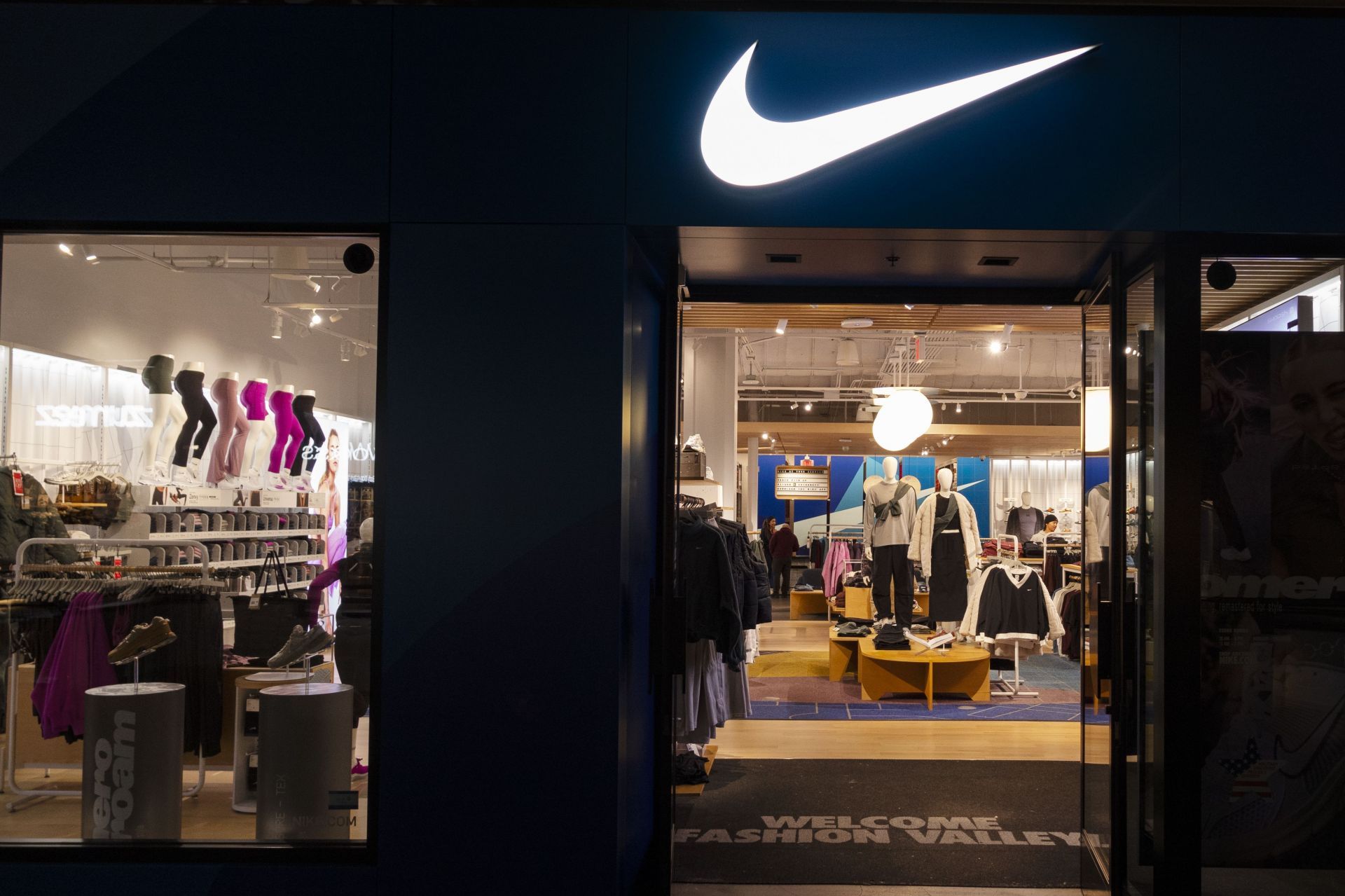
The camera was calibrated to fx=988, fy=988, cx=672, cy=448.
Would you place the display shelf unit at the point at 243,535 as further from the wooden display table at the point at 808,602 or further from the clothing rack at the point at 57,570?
the wooden display table at the point at 808,602

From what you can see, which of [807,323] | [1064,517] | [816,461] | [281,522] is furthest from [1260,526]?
[816,461]

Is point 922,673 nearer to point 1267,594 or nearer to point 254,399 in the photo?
point 1267,594

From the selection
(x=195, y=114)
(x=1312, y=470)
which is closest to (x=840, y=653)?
(x=1312, y=470)

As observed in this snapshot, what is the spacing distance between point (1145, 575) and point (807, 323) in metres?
3.88

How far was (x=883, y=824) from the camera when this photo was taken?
475 cm

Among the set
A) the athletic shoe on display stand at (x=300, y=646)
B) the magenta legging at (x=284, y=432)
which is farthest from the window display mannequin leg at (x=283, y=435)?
the athletic shoe on display stand at (x=300, y=646)

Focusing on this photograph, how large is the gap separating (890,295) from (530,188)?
1.64 metres

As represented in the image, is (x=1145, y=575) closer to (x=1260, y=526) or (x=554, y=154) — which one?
(x=1260, y=526)

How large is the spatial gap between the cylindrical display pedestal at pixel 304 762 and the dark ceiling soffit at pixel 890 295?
2147mm

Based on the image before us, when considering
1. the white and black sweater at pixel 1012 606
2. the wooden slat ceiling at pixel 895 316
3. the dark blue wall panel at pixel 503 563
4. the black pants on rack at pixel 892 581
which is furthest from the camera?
the black pants on rack at pixel 892 581

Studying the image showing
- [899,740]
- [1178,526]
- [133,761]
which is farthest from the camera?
[899,740]

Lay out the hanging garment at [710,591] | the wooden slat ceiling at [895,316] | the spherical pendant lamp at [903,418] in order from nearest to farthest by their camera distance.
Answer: the hanging garment at [710,591]
the wooden slat ceiling at [895,316]
the spherical pendant lamp at [903,418]

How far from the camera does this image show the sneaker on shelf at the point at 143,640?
3617mm

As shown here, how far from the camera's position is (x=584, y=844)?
320 centimetres
